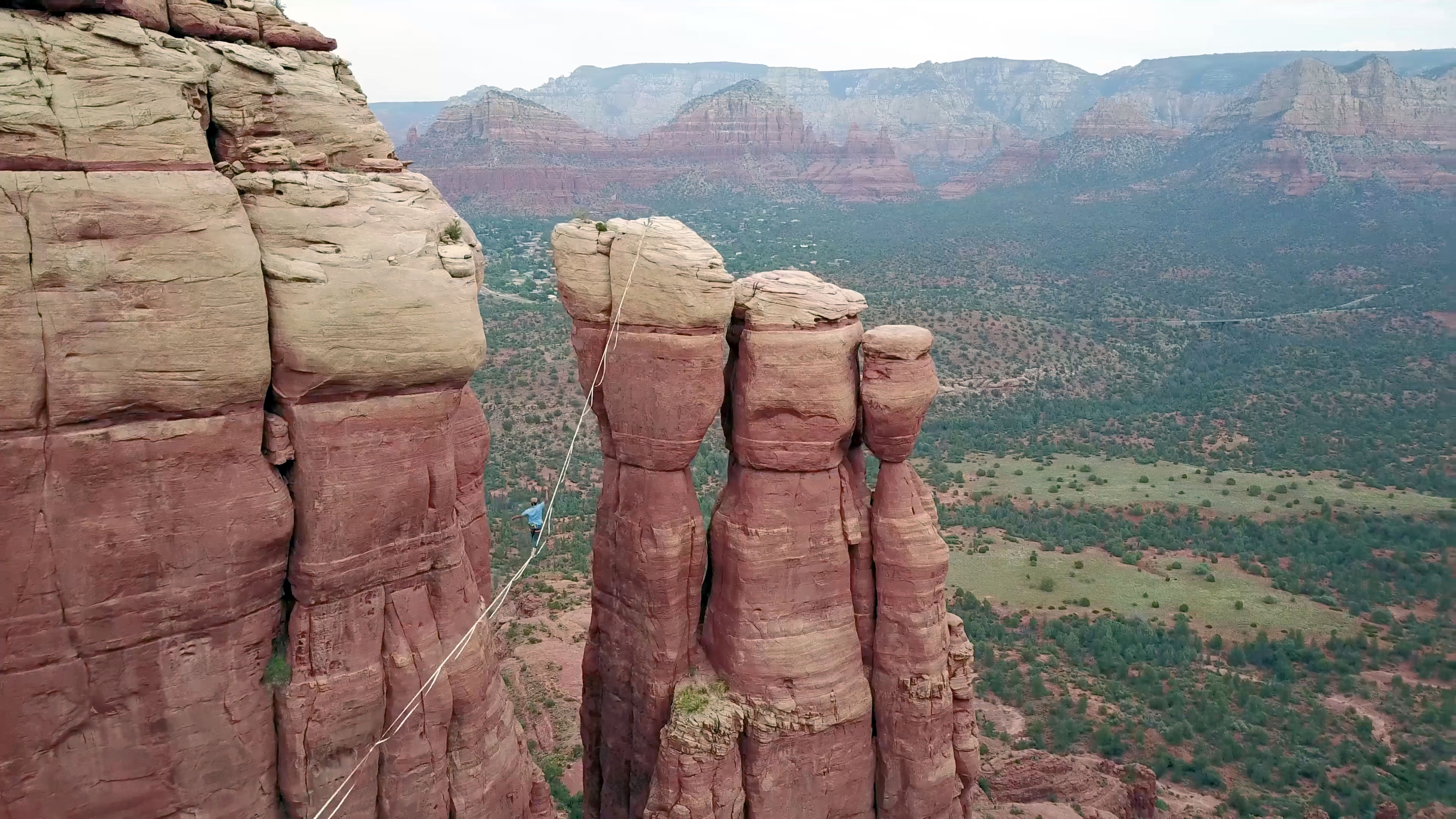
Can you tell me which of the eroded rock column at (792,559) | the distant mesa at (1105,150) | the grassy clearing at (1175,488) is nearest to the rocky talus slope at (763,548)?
the eroded rock column at (792,559)

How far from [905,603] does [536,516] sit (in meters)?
16.2

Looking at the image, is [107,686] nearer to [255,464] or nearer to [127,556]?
[127,556]

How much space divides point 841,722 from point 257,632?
30.7ft

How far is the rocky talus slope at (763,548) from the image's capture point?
53.1 ft

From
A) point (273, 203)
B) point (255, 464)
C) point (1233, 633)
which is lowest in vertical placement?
point (1233, 633)

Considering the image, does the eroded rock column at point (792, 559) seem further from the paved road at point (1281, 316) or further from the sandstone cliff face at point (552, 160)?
the sandstone cliff face at point (552, 160)

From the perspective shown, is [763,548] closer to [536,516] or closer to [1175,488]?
[536,516]

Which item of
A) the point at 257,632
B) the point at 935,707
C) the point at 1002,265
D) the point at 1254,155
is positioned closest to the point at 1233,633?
the point at 935,707

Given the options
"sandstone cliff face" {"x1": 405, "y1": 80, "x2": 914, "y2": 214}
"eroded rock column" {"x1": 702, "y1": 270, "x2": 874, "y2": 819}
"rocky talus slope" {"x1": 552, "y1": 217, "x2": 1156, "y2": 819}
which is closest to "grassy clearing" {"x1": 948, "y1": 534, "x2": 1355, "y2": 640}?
"rocky talus slope" {"x1": 552, "y1": 217, "x2": 1156, "y2": 819}

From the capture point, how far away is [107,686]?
10.9m

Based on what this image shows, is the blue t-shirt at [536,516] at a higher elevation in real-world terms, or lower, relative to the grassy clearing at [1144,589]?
higher

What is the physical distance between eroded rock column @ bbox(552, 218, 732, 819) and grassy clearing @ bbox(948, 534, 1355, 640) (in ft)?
80.0

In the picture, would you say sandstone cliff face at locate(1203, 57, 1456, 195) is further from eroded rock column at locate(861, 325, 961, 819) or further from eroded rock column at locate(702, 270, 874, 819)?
eroded rock column at locate(702, 270, 874, 819)

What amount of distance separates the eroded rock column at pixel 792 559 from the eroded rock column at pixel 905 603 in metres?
0.43
